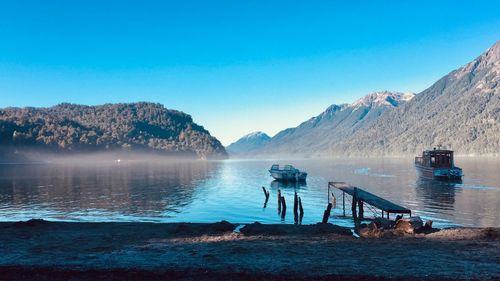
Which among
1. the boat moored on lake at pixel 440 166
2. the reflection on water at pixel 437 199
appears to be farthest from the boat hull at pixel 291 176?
the boat moored on lake at pixel 440 166

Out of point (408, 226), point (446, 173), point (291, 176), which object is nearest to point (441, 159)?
point (446, 173)

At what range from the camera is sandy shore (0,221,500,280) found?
1730 centimetres

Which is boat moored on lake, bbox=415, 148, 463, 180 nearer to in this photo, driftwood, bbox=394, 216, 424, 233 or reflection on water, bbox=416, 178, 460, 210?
reflection on water, bbox=416, 178, 460, 210

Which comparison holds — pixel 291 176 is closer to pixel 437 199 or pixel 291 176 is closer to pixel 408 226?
pixel 437 199

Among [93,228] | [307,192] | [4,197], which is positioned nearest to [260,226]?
[93,228]

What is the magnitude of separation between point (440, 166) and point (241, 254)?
9597 cm

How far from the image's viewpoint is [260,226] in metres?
30.3

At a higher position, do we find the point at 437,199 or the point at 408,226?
the point at 408,226

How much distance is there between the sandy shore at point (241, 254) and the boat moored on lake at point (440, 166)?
240 feet

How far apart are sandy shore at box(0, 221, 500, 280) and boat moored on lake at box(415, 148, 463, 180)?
73046mm

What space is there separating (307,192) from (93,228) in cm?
4916

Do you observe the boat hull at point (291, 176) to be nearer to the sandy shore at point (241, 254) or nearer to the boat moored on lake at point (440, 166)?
the boat moored on lake at point (440, 166)

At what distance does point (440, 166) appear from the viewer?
4011 inches

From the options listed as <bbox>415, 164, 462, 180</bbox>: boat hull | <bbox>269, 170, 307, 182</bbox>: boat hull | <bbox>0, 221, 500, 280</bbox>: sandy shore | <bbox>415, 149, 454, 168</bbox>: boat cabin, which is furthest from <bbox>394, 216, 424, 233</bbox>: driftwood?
<bbox>415, 149, 454, 168</bbox>: boat cabin
